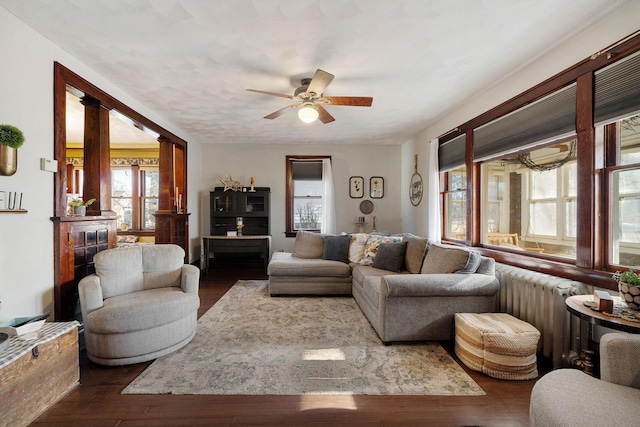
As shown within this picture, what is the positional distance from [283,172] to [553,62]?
15.5 ft

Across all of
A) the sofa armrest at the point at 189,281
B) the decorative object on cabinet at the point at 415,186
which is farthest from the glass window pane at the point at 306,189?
the sofa armrest at the point at 189,281

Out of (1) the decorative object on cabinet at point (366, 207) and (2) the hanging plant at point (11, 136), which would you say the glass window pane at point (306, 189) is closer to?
(1) the decorative object on cabinet at point (366, 207)

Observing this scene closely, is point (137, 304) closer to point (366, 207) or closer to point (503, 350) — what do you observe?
point (503, 350)

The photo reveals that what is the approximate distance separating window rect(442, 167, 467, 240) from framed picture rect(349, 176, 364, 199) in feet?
6.34

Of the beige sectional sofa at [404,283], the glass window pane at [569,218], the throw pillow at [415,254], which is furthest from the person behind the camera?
the throw pillow at [415,254]

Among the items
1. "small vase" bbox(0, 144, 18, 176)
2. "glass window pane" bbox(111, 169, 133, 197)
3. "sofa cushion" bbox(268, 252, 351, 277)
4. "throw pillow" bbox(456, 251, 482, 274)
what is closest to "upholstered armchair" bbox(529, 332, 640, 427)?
"throw pillow" bbox(456, 251, 482, 274)

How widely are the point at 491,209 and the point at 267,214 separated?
13.3ft

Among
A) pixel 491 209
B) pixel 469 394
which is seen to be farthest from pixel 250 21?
pixel 491 209

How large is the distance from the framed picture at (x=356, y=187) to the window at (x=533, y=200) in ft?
9.13

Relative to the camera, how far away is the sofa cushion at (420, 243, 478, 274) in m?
2.79

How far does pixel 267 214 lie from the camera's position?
5945 mm

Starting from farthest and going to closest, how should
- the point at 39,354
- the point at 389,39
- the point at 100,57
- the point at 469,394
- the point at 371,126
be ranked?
1. the point at 371,126
2. the point at 100,57
3. the point at 389,39
4. the point at 469,394
5. the point at 39,354

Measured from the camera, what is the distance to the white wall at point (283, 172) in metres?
6.20

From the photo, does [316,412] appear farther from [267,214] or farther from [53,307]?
[267,214]
